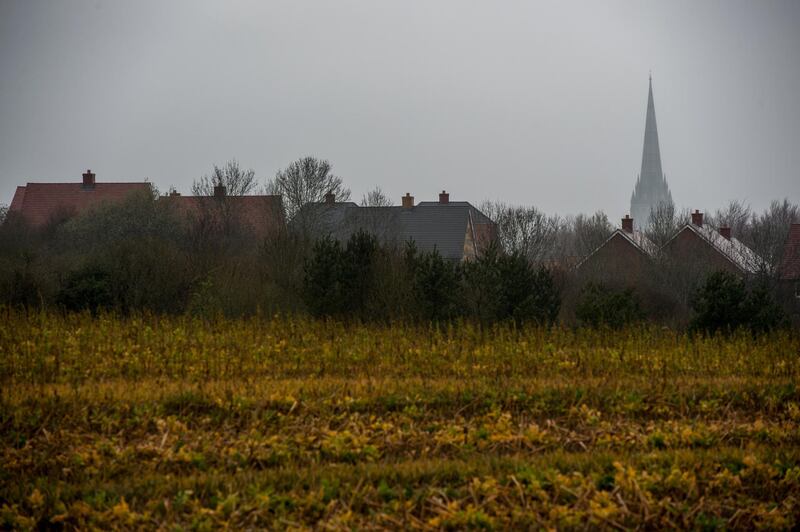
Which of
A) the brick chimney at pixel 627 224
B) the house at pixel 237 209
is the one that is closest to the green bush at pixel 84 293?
the house at pixel 237 209

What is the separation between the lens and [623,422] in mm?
9805

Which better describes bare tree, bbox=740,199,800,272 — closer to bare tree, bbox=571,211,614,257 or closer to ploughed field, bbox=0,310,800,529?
bare tree, bbox=571,211,614,257

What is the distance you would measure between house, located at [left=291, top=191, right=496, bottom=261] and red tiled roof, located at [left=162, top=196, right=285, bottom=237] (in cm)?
271

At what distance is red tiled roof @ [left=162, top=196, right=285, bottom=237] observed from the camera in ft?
150

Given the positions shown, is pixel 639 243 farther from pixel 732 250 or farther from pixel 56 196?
pixel 56 196

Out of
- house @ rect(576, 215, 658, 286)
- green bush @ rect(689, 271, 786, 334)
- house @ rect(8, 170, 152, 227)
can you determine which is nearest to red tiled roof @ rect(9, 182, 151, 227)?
house @ rect(8, 170, 152, 227)

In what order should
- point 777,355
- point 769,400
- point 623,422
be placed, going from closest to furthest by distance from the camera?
point 623,422, point 769,400, point 777,355

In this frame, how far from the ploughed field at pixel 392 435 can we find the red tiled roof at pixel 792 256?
3565 centimetres

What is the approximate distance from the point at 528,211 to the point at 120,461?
146 feet

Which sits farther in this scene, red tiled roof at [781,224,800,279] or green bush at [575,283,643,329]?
red tiled roof at [781,224,800,279]

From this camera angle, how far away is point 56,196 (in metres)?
54.6

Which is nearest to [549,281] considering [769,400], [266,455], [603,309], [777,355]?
[603,309]

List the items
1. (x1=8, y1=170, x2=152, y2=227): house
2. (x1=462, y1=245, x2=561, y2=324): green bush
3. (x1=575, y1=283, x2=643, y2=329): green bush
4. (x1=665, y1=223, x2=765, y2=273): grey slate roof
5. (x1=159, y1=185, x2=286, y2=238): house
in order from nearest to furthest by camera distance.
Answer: (x1=575, y1=283, x2=643, y2=329): green bush < (x1=462, y1=245, x2=561, y2=324): green bush < (x1=159, y1=185, x2=286, y2=238): house < (x1=665, y1=223, x2=765, y2=273): grey slate roof < (x1=8, y1=170, x2=152, y2=227): house

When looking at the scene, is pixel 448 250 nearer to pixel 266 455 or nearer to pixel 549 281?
pixel 549 281
